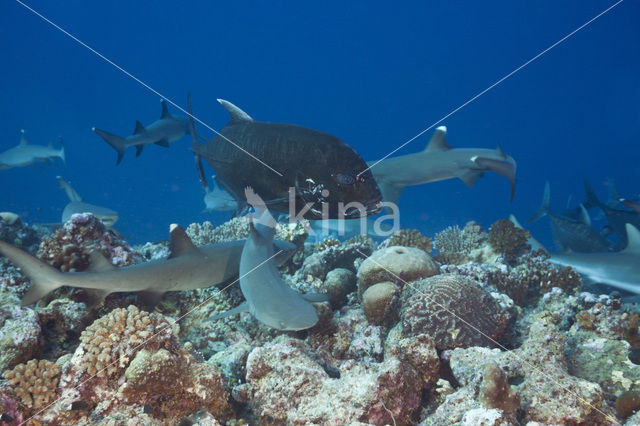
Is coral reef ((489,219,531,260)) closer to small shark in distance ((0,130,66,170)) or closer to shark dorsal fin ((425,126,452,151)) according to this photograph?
shark dorsal fin ((425,126,452,151))

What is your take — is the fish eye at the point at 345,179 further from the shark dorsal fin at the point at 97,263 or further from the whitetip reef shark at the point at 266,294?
the shark dorsal fin at the point at 97,263

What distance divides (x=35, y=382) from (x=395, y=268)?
404cm

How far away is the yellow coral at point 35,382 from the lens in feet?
7.94

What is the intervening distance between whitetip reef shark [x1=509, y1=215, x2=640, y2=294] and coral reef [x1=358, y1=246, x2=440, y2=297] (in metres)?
3.73

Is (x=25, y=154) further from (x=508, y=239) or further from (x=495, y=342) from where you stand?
(x=508, y=239)

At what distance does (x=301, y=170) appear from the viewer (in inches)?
91.5

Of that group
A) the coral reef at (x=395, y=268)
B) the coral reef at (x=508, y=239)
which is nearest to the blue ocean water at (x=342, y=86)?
the coral reef at (x=508, y=239)

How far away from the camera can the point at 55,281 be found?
3.35 meters

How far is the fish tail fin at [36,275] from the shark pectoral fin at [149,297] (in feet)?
2.77

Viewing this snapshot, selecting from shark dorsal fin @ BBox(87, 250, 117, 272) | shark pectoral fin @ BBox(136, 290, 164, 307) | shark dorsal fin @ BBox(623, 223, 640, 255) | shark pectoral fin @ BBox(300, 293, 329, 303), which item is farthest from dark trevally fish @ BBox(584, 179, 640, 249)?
shark dorsal fin @ BBox(87, 250, 117, 272)

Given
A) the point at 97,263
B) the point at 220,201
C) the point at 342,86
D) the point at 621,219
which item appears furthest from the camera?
the point at 342,86

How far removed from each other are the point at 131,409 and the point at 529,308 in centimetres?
601

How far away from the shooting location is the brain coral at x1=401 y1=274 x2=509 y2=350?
3404 millimetres

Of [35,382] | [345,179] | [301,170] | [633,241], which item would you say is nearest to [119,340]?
[35,382]
